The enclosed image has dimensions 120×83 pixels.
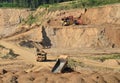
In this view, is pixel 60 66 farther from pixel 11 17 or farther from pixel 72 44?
pixel 11 17

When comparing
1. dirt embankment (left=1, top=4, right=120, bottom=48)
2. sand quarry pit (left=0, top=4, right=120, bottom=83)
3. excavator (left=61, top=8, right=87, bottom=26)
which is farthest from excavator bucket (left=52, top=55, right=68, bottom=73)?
excavator (left=61, top=8, right=87, bottom=26)

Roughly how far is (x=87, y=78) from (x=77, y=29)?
21.4 metres

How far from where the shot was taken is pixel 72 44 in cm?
4434

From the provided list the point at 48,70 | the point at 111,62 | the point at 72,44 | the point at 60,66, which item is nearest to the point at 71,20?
the point at 72,44

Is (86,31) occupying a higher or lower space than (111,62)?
higher

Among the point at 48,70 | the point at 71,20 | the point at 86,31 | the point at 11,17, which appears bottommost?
the point at 11,17

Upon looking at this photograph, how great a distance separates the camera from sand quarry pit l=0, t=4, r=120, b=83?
1289 inches

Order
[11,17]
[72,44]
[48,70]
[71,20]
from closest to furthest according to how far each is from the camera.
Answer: [48,70] → [72,44] → [71,20] → [11,17]

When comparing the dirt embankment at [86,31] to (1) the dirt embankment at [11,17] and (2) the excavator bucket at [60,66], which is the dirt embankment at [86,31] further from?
(2) the excavator bucket at [60,66]

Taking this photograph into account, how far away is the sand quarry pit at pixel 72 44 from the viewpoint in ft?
107

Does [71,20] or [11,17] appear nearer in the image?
[71,20]

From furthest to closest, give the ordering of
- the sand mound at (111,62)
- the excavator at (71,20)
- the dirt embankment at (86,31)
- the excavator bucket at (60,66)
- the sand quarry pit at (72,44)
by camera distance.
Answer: the excavator at (71,20)
the dirt embankment at (86,31)
the sand quarry pit at (72,44)
the sand mound at (111,62)
the excavator bucket at (60,66)

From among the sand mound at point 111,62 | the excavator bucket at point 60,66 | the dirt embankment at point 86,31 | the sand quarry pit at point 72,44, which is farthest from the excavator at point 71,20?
the excavator bucket at point 60,66

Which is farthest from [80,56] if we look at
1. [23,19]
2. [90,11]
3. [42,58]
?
[23,19]
